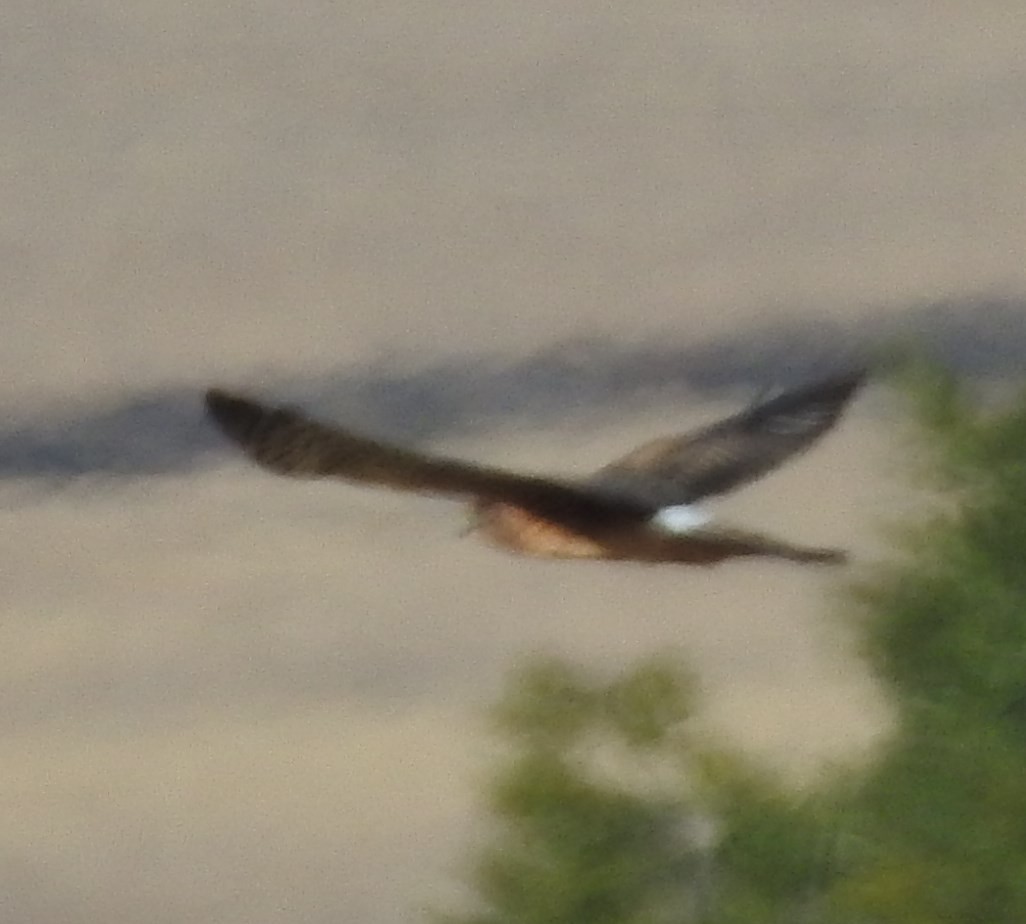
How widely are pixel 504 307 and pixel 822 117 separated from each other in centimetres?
20

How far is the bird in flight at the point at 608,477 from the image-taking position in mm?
446

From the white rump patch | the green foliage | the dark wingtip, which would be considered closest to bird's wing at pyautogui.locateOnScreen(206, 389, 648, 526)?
the dark wingtip

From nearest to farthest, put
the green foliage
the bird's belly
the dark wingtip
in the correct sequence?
the dark wingtip → the bird's belly → the green foliage

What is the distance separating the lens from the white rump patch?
1.84ft

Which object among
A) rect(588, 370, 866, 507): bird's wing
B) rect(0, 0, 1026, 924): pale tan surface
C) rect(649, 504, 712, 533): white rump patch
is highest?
rect(0, 0, 1026, 924): pale tan surface

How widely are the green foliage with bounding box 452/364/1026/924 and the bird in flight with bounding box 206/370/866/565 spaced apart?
216 mm

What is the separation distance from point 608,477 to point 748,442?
0.07 meters

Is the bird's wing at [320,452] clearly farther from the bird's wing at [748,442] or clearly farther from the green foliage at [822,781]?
the green foliage at [822,781]

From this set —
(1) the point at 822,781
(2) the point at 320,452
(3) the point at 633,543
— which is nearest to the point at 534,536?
(3) the point at 633,543

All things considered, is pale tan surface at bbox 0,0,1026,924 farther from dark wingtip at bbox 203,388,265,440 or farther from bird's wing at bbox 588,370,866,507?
dark wingtip at bbox 203,388,265,440

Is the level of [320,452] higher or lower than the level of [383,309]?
lower

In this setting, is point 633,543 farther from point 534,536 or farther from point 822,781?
point 822,781

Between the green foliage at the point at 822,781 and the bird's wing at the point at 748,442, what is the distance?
0.22m

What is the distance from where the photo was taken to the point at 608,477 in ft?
1.97
